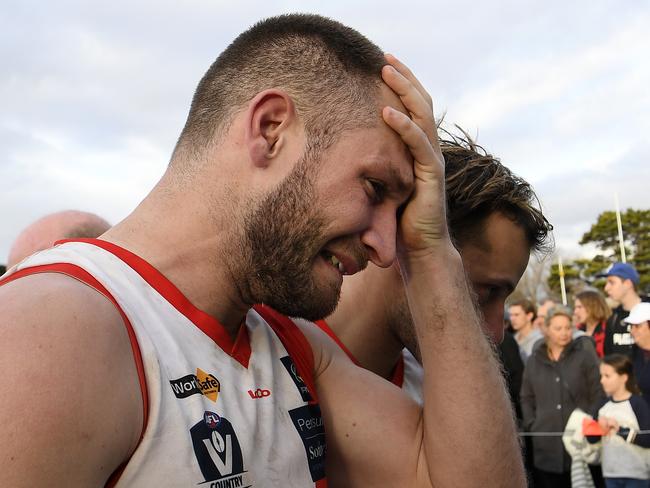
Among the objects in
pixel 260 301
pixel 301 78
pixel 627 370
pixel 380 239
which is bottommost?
pixel 627 370

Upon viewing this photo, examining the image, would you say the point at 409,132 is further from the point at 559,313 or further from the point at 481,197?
the point at 559,313

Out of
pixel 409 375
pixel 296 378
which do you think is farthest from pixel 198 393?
pixel 409 375

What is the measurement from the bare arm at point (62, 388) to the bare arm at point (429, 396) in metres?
0.94

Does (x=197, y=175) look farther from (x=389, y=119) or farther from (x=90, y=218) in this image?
(x=90, y=218)

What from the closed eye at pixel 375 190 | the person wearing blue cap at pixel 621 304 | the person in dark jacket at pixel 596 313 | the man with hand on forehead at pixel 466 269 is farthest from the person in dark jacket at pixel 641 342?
the closed eye at pixel 375 190

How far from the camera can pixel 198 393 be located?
1677 mm

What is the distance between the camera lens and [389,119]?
2070 mm

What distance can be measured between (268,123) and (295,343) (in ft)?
2.27

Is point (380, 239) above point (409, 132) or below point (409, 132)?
below

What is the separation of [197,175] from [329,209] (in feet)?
1.21

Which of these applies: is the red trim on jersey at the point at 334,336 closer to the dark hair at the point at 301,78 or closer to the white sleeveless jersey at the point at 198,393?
the white sleeveless jersey at the point at 198,393

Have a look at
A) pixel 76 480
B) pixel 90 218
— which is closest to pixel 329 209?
pixel 76 480

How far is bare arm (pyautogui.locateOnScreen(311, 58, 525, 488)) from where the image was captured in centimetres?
225

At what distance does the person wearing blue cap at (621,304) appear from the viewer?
302 inches
